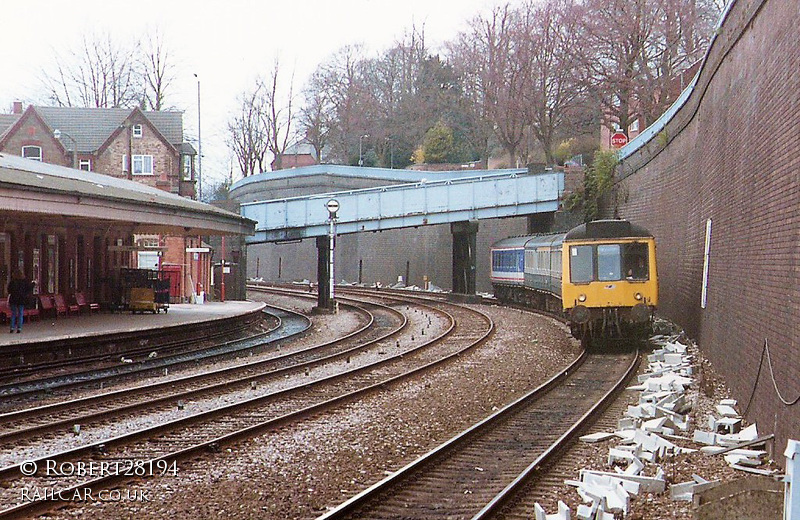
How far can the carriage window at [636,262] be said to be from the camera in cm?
2000

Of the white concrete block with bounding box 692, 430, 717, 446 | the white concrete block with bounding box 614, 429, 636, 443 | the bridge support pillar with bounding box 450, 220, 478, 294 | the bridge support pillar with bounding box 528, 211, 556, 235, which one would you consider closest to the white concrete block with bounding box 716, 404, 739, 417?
the white concrete block with bounding box 692, 430, 717, 446

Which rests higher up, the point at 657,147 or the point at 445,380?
the point at 657,147

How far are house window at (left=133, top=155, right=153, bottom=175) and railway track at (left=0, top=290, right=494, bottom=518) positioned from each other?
33.1m

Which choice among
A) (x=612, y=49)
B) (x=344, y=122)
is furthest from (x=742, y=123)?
(x=344, y=122)

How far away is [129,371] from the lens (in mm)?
16453

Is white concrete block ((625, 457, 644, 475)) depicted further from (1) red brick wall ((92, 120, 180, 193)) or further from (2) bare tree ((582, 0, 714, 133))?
(1) red brick wall ((92, 120, 180, 193))

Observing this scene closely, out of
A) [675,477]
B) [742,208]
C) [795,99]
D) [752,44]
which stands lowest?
[675,477]

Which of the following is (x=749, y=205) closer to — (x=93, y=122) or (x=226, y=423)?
(x=226, y=423)

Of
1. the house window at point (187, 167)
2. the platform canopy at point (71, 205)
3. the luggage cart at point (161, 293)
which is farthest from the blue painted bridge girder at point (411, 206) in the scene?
the house window at point (187, 167)

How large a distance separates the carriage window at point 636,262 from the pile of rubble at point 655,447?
5.35 meters

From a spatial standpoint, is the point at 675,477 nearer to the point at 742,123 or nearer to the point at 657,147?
the point at 742,123

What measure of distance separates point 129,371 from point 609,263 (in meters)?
10.3

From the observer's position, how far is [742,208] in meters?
12.6

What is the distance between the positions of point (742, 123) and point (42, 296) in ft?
56.7
